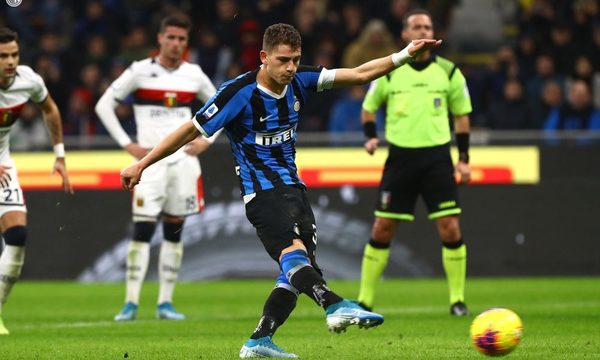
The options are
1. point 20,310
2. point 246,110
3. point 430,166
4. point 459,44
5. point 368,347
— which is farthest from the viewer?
point 459,44

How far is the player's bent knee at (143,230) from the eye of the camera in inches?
474

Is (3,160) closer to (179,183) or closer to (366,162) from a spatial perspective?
(179,183)

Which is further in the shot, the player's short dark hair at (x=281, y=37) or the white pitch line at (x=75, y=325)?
the white pitch line at (x=75, y=325)

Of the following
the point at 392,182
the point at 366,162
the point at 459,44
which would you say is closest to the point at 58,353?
the point at 392,182

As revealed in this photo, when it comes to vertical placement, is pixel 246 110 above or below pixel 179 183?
above

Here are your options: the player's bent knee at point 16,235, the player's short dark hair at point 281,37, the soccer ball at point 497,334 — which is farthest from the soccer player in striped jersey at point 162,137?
the soccer ball at point 497,334

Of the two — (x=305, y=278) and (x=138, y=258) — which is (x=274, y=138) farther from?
(x=138, y=258)

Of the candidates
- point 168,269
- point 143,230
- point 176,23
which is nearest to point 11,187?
point 143,230

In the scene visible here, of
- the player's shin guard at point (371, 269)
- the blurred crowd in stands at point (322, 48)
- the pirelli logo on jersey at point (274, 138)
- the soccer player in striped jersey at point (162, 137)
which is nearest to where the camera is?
the pirelli logo on jersey at point (274, 138)

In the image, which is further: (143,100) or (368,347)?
(143,100)

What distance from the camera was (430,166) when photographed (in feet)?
38.1

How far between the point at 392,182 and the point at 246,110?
3.80m

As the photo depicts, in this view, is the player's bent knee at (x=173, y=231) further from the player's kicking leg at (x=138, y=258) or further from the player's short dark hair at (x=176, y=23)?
the player's short dark hair at (x=176, y=23)

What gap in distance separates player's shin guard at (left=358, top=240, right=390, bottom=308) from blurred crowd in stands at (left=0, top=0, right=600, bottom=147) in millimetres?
6050
